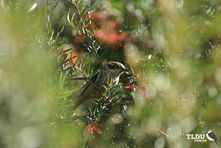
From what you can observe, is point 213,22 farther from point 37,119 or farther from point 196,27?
point 37,119

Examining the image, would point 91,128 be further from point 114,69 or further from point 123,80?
point 114,69

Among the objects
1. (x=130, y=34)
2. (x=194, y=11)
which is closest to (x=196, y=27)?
(x=194, y=11)

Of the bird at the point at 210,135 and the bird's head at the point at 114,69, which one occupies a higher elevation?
the bird's head at the point at 114,69

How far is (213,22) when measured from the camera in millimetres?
314

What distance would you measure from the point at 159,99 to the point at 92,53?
15 cm

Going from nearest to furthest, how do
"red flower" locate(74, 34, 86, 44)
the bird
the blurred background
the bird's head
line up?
the blurred background
the bird
"red flower" locate(74, 34, 86, 44)
the bird's head

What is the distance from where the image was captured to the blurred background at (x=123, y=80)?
0.10 metres

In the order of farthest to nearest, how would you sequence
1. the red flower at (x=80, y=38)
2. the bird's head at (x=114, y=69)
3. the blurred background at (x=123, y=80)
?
the bird's head at (x=114, y=69) → the red flower at (x=80, y=38) → the blurred background at (x=123, y=80)

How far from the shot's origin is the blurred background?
0.10 meters

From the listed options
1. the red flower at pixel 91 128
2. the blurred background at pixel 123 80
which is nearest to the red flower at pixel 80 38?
the blurred background at pixel 123 80

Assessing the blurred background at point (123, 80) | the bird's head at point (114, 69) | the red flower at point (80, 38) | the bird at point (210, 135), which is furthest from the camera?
the bird's head at point (114, 69)

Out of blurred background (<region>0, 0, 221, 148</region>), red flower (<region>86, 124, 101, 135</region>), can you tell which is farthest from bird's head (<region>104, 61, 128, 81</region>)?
red flower (<region>86, 124, 101, 135</region>)

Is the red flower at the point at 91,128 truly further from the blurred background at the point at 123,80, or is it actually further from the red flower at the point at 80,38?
the red flower at the point at 80,38

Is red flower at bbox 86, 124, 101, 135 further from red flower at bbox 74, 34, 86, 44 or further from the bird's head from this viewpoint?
the bird's head
